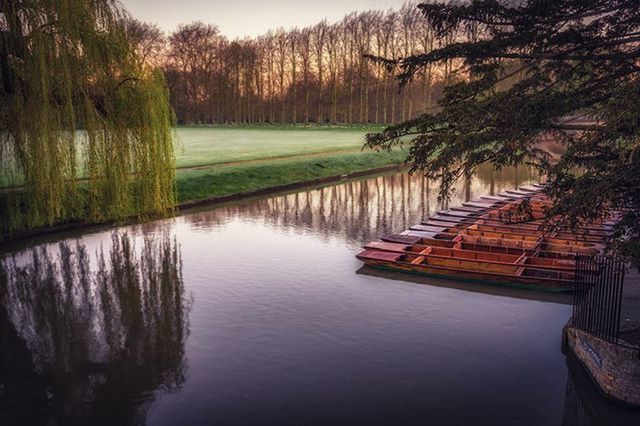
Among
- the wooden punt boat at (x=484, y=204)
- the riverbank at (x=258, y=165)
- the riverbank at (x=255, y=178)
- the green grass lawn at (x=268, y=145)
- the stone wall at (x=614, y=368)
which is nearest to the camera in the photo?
the stone wall at (x=614, y=368)

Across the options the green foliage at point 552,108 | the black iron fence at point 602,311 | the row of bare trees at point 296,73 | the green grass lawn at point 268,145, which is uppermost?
the row of bare trees at point 296,73

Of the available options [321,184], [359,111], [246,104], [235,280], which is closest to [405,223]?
[235,280]

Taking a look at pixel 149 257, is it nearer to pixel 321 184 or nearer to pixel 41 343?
pixel 41 343

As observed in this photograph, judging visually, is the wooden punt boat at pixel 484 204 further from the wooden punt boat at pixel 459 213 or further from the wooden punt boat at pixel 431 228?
the wooden punt boat at pixel 431 228

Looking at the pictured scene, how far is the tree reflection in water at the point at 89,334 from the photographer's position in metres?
7.48

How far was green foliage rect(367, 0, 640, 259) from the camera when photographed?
20.0 feet

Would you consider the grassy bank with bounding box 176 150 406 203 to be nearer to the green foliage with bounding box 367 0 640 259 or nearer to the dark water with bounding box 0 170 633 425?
the dark water with bounding box 0 170 633 425

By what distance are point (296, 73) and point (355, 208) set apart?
4424 centimetres

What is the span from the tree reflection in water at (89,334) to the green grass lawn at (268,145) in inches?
457

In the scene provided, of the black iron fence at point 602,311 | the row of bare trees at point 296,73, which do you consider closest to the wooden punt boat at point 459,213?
the black iron fence at point 602,311

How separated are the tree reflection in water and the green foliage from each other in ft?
16.6

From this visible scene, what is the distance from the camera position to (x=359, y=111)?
199ft

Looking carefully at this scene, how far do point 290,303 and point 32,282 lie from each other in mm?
6384

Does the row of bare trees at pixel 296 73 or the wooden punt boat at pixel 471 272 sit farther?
the row of bare trees at pixel 296 73
